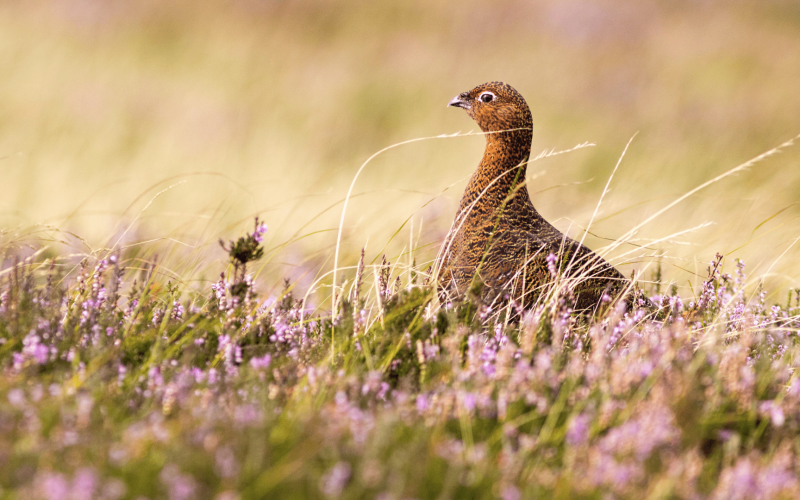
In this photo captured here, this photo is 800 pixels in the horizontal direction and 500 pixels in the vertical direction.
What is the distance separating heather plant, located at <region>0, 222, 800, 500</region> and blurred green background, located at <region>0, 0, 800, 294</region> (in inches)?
127

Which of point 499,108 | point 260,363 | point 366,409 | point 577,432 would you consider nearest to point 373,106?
point 499,108

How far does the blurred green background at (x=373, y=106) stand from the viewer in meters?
9.42

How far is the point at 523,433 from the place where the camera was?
232 centimetres

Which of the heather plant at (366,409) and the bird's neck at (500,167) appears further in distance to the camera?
the bird's neck at (500,167)

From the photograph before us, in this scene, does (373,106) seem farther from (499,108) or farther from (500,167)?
(500,167)

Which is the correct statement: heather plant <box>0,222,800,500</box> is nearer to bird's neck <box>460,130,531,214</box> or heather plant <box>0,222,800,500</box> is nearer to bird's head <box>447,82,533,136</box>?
bird's neck <box>460,130,531,214</box>

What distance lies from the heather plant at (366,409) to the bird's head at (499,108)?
1.51 meters

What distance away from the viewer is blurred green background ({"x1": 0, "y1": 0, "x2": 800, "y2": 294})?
30.9 ft

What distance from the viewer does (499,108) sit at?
171 inches

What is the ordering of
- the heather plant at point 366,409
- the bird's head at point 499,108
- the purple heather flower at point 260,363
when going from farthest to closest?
the bird's head at point 499,108 → the purple heather flower at point 260,363 → the heather plant at point 366,409

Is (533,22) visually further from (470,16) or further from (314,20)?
(314,20)

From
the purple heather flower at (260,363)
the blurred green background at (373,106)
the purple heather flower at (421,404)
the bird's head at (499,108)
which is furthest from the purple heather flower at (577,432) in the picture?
the blurred green background at (373,106)

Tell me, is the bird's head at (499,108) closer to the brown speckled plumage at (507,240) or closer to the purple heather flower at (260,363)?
the brown speckled plumage at (507,240)

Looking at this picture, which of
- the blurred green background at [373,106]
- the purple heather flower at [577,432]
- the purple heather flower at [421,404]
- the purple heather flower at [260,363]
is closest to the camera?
the purple heather flower at [577,432]
